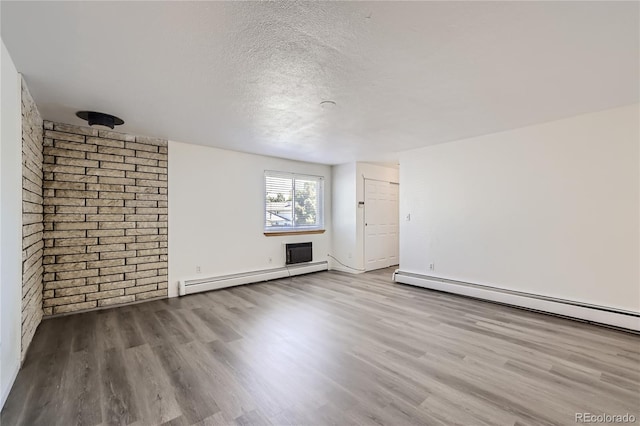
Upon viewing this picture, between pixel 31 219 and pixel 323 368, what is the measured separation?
313 cm

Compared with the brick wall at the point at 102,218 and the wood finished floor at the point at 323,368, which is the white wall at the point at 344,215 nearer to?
the wood finished floor at the point at 323,368

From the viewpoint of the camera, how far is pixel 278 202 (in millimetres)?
5645

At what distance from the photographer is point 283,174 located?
5.70 meters

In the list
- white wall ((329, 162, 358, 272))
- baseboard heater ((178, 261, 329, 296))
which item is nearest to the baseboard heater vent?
baseboard heater ((178, 261, 329, 296))

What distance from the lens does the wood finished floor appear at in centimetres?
174

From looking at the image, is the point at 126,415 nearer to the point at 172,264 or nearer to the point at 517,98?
the point at 172,264

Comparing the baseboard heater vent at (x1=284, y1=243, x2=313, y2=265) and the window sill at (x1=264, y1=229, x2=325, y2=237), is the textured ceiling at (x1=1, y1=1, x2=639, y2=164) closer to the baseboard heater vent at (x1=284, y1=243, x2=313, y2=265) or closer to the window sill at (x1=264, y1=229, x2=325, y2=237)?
the window sill at (x1=264, y1=229, x2=325, y2=237)

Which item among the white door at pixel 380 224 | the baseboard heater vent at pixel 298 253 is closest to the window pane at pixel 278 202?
the baseboard heater vent at pixel 298 253

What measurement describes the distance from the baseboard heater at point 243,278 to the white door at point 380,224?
3.81 ft

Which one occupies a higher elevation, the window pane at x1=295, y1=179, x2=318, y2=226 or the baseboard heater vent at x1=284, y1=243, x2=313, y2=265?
the window pane at x1=295, y1=179, x2=318, y2=226

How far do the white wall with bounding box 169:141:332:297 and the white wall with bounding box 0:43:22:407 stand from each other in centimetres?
213

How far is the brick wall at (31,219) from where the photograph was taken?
2.44 meters

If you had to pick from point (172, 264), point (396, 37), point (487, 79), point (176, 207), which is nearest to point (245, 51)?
point (396, 37)

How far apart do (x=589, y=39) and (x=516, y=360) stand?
8.03 feet
